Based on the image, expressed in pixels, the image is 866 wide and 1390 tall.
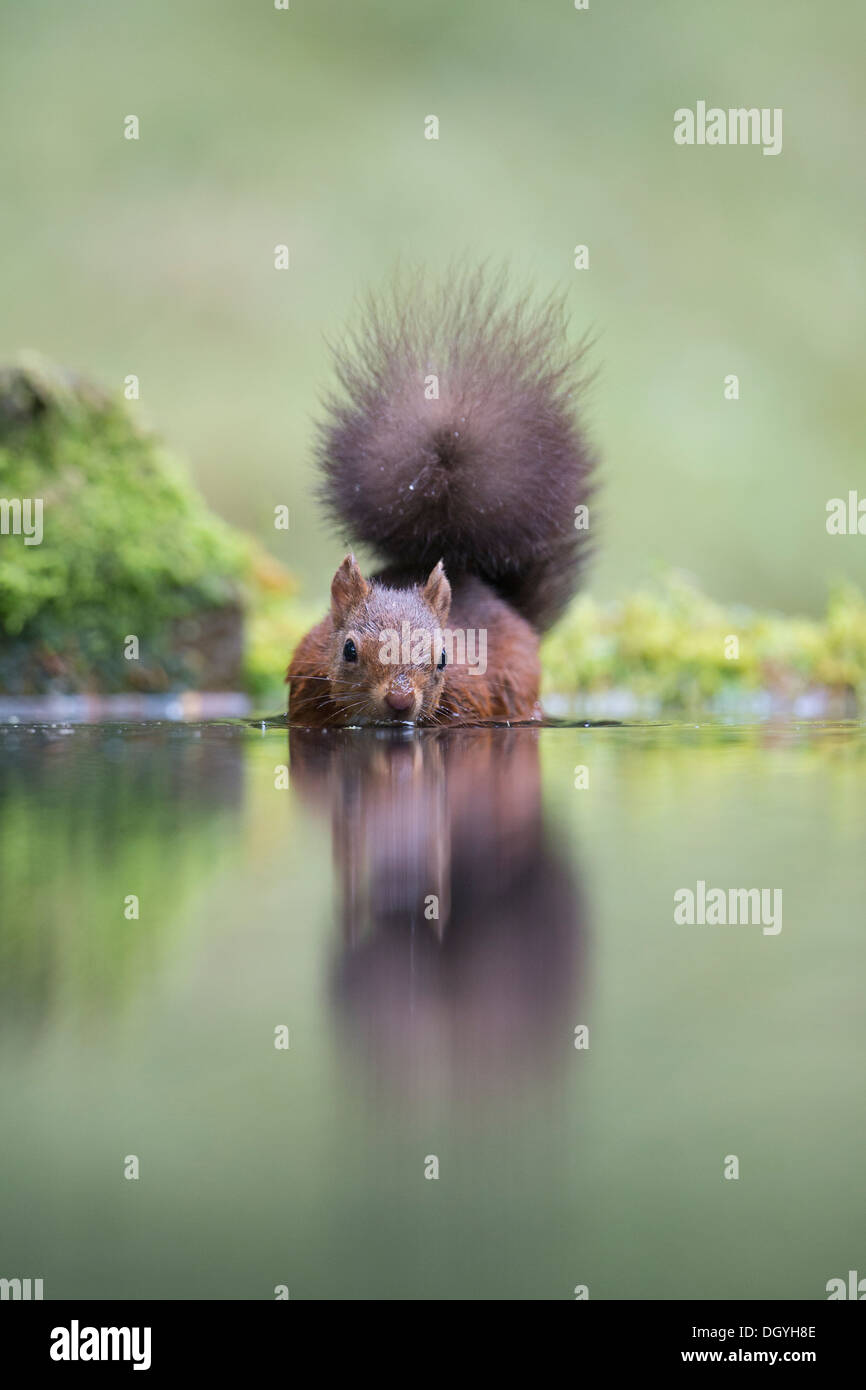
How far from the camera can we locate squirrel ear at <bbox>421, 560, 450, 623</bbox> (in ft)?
7.20

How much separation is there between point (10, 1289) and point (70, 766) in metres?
1.22

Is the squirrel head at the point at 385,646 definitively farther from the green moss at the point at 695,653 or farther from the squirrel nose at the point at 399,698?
the green moss at the point at 695,653

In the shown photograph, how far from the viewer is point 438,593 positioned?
220cm

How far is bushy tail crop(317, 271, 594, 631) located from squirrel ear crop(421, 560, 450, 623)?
0.21 meters

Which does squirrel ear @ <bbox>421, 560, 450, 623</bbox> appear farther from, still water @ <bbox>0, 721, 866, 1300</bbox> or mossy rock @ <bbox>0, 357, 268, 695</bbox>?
mossy rock @ <bbox>0, 357, 268, 695</bbox>

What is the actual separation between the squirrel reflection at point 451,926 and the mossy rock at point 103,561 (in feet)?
7.45

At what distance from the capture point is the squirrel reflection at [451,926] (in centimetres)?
58

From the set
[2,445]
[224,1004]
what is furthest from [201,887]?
[2,445]

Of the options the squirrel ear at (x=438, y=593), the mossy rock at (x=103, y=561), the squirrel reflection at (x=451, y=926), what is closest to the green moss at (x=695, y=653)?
the mossy rock at (x=103, y=561)

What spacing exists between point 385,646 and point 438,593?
169 mm

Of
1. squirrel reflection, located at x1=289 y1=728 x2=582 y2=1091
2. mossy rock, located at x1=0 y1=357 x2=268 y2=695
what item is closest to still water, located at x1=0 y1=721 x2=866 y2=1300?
squirrel reflection, located at x1=289 y1=728 x2=582 y2=1091

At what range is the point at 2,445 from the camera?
363 centimetres

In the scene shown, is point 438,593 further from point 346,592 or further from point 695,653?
point 695,653

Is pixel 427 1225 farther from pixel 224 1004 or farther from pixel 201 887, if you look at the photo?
pixel 201 887
